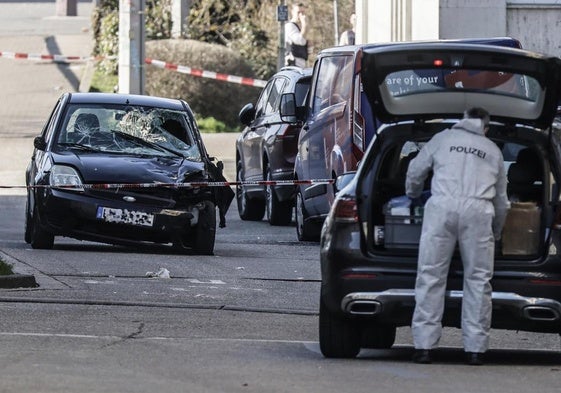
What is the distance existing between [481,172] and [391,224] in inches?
26.6

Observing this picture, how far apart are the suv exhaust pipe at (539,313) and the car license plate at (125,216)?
6.90m

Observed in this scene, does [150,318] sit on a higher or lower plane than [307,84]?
lower

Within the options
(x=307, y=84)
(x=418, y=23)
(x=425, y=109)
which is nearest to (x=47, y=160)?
(x=307, y=84)

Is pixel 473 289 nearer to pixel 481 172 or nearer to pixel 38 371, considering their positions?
pixel 481 172

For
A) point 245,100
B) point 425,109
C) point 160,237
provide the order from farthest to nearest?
point 245,100 < point 160,237 < point 425,109

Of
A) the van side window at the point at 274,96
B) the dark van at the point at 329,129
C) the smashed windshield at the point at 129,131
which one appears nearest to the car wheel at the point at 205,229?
the smashed windshield at the point at 129,131

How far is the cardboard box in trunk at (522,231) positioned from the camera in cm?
1080

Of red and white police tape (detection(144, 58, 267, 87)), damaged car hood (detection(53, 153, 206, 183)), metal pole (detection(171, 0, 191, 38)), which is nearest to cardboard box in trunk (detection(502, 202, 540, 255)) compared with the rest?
damaged car hood (detection(53, 153, 206, 183))

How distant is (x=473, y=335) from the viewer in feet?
34.3

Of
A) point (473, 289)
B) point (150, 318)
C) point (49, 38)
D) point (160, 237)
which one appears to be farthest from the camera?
point (49, 38)

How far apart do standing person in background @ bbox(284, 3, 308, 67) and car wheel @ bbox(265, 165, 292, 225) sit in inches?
459

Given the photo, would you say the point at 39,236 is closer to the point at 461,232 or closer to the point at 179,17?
the point at 461,232

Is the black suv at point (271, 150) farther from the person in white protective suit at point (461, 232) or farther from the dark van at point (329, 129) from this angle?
the person in white protective suit at point (461, 232)

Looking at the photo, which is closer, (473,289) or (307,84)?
(473,289)
